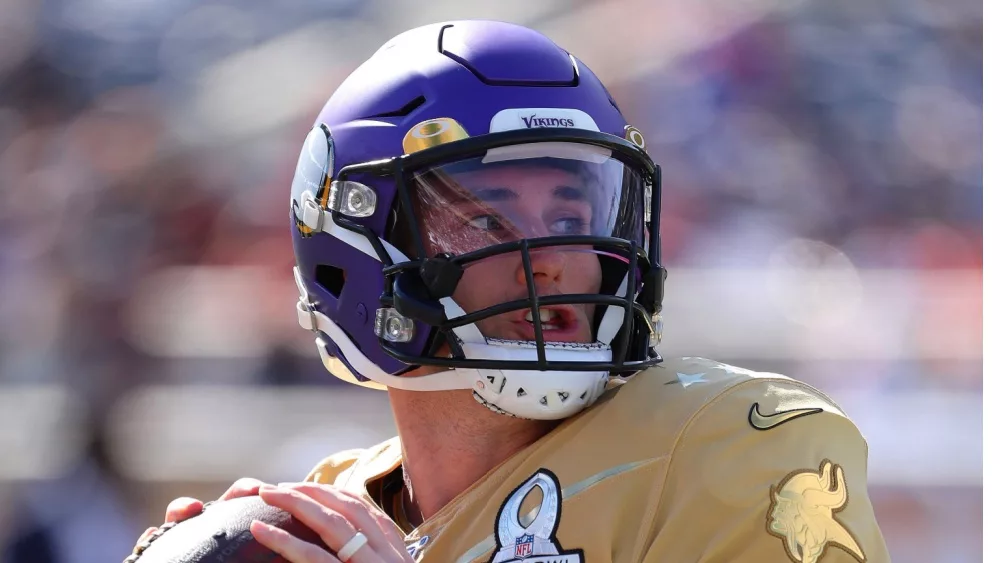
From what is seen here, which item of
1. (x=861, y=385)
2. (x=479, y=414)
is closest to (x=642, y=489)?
(x=479, y=414)

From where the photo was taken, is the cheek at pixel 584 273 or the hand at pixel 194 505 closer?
the hand at pixel 194 505

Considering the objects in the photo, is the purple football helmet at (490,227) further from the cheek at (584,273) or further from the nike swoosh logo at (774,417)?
the nike swoosh logo at (774,417)

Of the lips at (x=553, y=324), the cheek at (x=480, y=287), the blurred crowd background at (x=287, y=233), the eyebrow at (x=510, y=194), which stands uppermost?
the eyebrow at (x=510, y=194)

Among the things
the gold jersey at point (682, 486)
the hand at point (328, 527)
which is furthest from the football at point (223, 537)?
the gold jersey at point (682, 486)

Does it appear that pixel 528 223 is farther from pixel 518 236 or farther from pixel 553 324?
pixel 553 324

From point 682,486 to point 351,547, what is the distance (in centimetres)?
42

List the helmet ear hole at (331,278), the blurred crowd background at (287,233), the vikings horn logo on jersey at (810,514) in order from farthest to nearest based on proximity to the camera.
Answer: the blurred crowd background at (287,233) → the helmet ear hole at (331,278) → the vikings horn logo on jersey at (810,514)

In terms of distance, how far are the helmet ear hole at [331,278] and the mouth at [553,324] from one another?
388mm

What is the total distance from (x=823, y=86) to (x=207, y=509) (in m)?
4.26

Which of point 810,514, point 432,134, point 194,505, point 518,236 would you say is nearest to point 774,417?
point 810,514

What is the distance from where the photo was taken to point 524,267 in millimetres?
1551

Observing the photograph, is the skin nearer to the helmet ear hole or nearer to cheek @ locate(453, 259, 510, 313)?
cheek @ locate(453, 259, 510, 313)

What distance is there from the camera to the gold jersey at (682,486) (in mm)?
1315
